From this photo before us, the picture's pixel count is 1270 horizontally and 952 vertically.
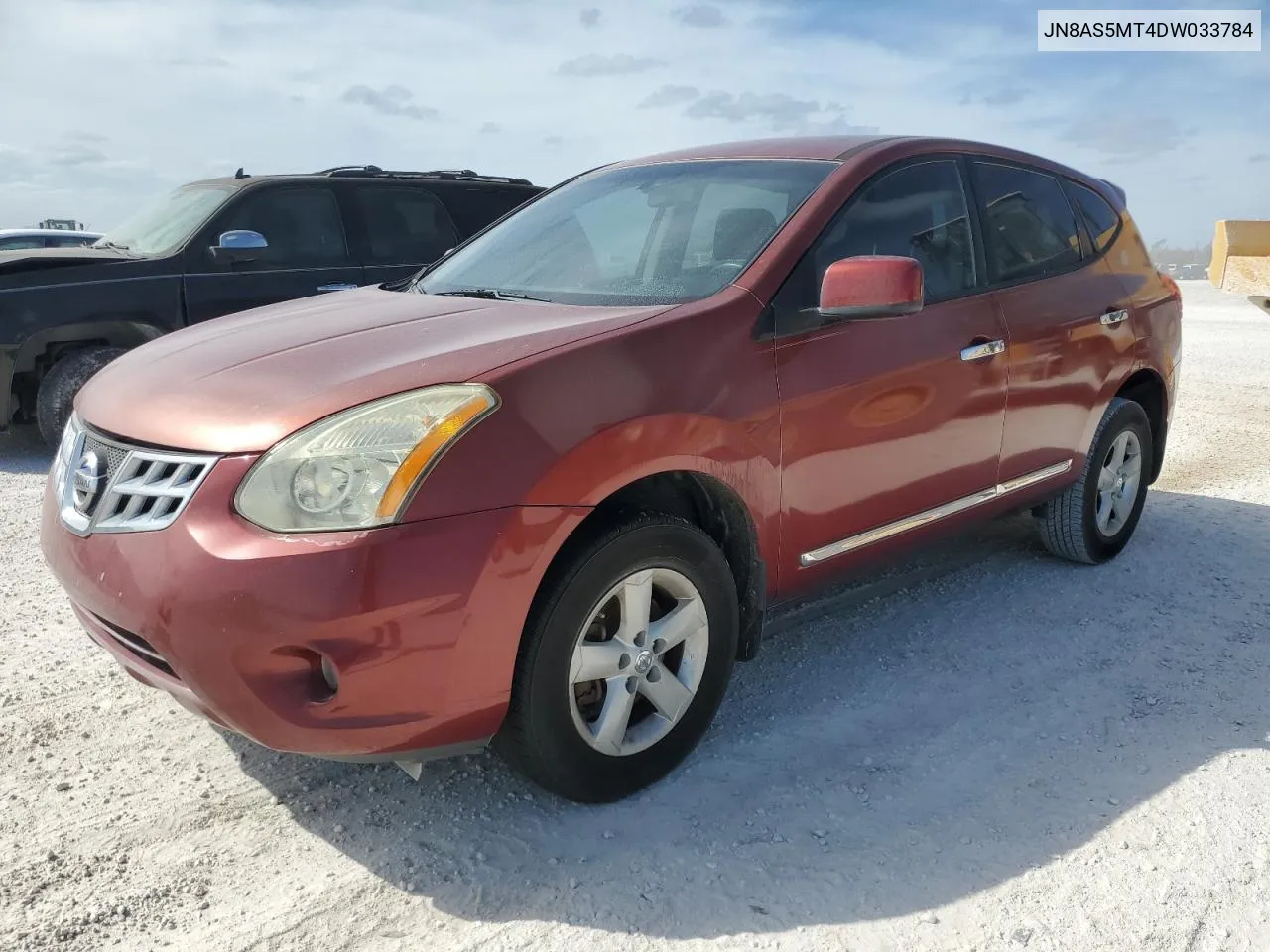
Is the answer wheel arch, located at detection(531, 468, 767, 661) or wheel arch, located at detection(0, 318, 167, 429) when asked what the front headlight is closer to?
wheel arch, located at detection(531, 468, 767, 661)

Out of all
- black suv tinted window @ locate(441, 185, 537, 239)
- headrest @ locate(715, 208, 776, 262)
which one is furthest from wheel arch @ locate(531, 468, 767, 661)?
black suv tinted window @ locate(441, 185, 537, 239)

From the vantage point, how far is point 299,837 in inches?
102

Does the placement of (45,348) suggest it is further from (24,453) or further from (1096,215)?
(1096,215)

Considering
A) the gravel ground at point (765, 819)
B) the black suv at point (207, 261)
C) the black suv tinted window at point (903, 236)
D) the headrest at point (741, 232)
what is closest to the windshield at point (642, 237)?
the headrest at point (741, 232)

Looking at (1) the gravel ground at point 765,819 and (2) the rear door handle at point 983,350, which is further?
(2) the rear door handle at point 983,350

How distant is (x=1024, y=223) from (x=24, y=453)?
625 cm

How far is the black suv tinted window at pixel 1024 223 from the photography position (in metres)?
3.88

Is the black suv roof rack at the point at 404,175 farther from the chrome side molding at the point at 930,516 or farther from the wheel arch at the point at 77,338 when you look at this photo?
the chrome side molding at the point at 930,516

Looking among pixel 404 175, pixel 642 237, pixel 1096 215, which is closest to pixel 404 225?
pixel 404 175

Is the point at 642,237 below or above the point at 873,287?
above

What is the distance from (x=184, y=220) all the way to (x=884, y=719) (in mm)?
6033

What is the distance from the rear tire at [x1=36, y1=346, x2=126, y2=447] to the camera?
6484 millimetres

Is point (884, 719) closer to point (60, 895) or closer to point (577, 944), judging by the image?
point (577, 944)

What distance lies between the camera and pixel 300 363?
2590mm
